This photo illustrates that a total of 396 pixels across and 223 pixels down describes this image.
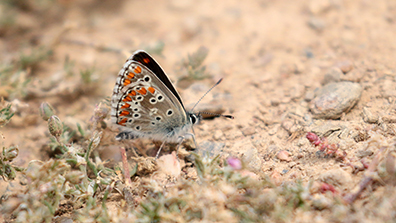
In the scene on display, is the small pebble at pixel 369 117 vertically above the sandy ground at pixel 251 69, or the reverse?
the sandy ground at pixel 251 69

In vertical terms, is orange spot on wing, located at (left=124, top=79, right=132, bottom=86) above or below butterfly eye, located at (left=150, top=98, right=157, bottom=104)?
above

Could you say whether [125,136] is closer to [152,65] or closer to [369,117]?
[152,65]

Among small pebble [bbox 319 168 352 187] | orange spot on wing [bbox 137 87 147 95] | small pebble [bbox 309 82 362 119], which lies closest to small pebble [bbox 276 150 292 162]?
small pebble [bbox 319 168 352 187]

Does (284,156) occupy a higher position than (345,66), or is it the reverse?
(345,66)

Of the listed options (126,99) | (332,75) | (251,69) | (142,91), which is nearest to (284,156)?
(332,75)

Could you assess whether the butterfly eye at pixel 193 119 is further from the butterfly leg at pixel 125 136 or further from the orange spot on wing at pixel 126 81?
the orange spot on wing at pixel 126 81

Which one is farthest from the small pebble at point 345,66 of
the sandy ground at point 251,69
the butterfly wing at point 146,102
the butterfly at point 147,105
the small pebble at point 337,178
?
the butterfly wing at point 146,102

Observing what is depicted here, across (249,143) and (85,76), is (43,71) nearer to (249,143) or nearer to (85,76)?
(85,76)

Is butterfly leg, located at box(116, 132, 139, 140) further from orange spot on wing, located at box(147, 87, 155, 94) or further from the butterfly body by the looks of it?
orange spot on wing, located at box(147, 87, 155, 94)
